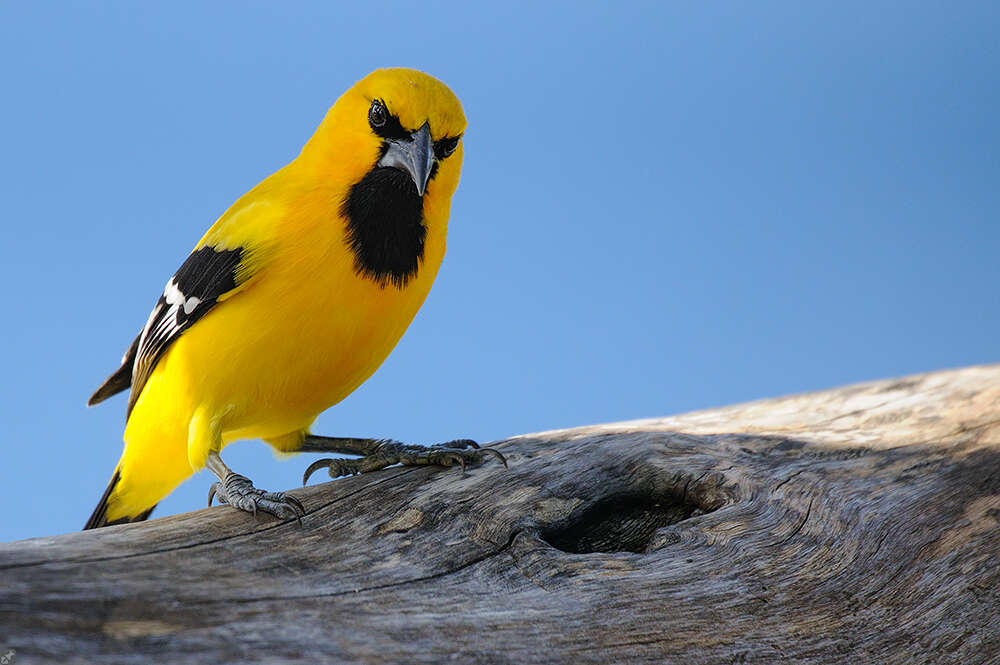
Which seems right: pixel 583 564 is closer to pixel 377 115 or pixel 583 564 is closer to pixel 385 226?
pixel 385 226

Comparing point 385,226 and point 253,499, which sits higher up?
point 385,226

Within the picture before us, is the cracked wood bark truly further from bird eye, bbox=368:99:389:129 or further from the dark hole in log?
bird eye, bbox=368:99:389:129

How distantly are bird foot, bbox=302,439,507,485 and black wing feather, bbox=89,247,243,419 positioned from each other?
854 mm

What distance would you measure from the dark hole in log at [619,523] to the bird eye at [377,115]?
1592mm

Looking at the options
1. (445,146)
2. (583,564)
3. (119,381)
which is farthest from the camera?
(119,381)

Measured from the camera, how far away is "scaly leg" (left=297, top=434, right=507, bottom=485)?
379 cm

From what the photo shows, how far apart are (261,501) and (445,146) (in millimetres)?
1452

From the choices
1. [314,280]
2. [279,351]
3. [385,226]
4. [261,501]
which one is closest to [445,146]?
[385,226]

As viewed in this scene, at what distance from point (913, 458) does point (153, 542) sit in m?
2.96

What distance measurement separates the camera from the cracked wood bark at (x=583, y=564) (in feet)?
7.85

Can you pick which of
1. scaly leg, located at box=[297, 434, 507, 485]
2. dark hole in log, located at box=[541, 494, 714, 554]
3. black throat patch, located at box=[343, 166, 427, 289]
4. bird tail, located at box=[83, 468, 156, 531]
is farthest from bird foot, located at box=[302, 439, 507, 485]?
bird tail, located at box=[83, 468, 156, 531]

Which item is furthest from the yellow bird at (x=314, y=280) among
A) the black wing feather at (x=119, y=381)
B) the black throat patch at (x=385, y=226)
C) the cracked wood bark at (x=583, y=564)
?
the black wing feather at (x=119, y=381)

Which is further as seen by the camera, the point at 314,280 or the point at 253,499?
the point at 314,280

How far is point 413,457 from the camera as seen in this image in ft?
12.6
